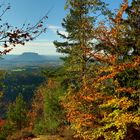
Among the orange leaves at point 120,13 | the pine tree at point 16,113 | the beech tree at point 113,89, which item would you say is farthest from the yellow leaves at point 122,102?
the pine tree at point 16,113

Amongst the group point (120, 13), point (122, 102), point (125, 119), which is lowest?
point (125, 119)

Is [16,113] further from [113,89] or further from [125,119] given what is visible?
[125,119]

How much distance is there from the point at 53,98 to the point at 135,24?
27966 mm

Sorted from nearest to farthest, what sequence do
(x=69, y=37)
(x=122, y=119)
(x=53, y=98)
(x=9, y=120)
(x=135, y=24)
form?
(x=122, y=119), (x=135, y=24), (x=69, y=37), (x=53, y=98), (x=9, y=120)

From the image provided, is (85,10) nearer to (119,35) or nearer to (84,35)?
(84,35)

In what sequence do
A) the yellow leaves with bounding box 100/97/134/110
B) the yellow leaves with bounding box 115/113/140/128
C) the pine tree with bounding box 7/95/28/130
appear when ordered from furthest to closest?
the pine tree with bounding box 7/95/28/130
the yellow leaves with bounding box 100/97/134/110
the yellow leaves with bounding box 115/113/140/128

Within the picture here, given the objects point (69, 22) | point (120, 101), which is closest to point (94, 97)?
point (120, 101)

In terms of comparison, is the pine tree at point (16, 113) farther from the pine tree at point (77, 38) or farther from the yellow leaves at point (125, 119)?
the yellow leaves at point (125, 119)

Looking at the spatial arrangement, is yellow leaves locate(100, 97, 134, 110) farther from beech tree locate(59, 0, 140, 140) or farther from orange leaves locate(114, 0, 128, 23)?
orange leaves locate(114, 0, 128, 23)

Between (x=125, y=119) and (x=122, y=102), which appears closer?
(x=125, y=119)

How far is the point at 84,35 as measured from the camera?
32219mm

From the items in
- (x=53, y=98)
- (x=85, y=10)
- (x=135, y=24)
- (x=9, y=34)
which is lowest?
(x=53, y=98)

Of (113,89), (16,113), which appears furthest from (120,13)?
(16,113)

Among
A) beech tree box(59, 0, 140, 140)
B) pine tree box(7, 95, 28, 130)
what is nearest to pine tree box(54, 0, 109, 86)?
beech tree box(59, 0, 140, 140)
